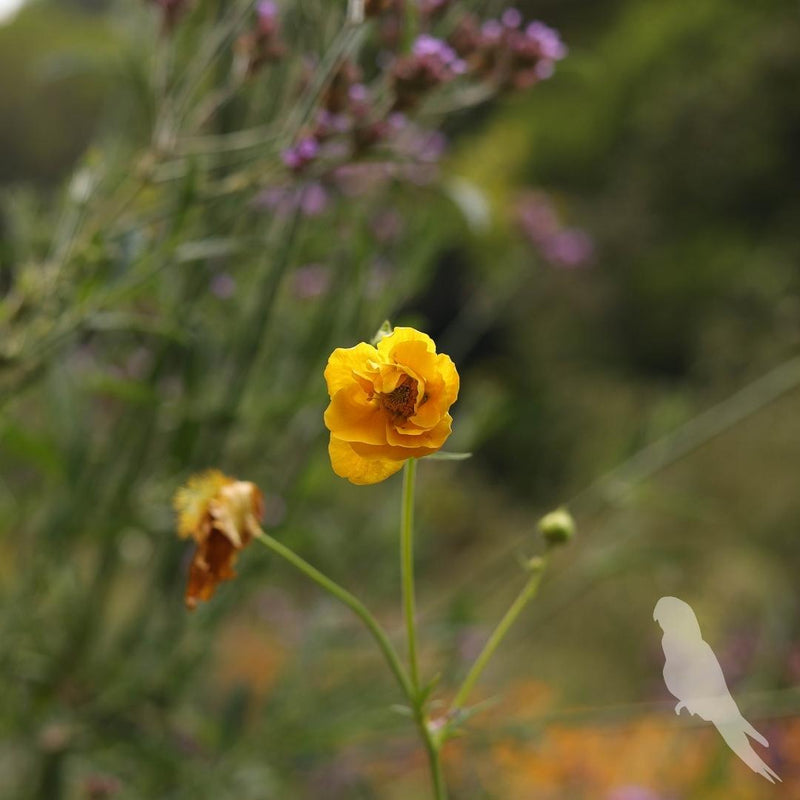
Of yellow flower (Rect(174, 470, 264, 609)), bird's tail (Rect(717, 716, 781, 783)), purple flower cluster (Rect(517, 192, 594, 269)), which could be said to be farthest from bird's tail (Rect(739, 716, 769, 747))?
purple flower cluster (Rect(517, 192, 594, 269))

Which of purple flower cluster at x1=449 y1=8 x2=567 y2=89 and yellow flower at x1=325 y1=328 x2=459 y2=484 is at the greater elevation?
yellow flower at x1=325 y1=328 x2=459 y2=484

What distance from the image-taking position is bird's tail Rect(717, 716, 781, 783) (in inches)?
6.8

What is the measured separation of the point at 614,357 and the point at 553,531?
246 cm

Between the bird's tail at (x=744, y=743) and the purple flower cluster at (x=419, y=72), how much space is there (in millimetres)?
266

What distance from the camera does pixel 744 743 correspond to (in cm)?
18

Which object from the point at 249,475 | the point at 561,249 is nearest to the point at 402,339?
the point at 249,475

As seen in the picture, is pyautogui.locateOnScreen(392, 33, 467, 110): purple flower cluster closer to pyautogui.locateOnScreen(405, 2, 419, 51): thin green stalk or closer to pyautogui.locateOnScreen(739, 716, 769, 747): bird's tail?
pyautogui.locateOnScreen(405, 2, 419, 51): thin green stalk

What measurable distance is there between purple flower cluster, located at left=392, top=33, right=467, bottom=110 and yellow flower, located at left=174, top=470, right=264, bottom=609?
20cm

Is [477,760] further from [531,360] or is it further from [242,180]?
[531,360]

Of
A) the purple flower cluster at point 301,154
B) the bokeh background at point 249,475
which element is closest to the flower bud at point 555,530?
the bokeh background at point 249,475

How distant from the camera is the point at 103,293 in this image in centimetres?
38

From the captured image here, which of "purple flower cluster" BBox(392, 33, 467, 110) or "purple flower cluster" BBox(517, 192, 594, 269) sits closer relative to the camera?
"purple flower cluster" BBox(392, 33, 467, 110)

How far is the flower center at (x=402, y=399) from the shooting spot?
19cm

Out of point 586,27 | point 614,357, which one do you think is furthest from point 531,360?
point 586,27
